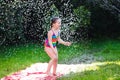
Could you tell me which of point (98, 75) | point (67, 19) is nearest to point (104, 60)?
point (98, 75)

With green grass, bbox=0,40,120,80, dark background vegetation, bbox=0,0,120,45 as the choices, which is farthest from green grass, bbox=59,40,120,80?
dark background vegetation, bbox=0,0,120,45


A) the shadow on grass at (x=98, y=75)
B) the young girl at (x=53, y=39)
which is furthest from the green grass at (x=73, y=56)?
the young girl at (x=53, y=39)

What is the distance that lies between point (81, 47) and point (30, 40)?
124 inches

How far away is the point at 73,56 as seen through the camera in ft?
47.0

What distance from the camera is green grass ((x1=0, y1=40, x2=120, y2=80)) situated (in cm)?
905

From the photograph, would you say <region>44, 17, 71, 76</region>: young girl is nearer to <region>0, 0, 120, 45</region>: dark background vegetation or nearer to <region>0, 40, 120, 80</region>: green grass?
<region>0, 40, 120, 80</region>: green grass

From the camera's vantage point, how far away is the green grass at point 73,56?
905 centimetres

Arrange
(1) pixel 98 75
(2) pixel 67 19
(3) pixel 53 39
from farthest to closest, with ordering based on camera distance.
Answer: (2) pixel 67 19
(3) pixel 53 39
(1) pixel 98 75

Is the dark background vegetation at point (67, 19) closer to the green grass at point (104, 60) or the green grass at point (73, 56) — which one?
the green grass at point (73, 56)

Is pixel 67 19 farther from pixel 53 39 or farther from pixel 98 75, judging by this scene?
pixel 98 75

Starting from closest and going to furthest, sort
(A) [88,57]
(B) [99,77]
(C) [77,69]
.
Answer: (B) [99,77] → (C) [77,69] → (A) [88,57]

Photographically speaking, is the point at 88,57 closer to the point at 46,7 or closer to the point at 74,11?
the point at 74,11

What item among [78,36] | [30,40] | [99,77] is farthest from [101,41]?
[99,77]

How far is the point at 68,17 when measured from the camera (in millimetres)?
18750
